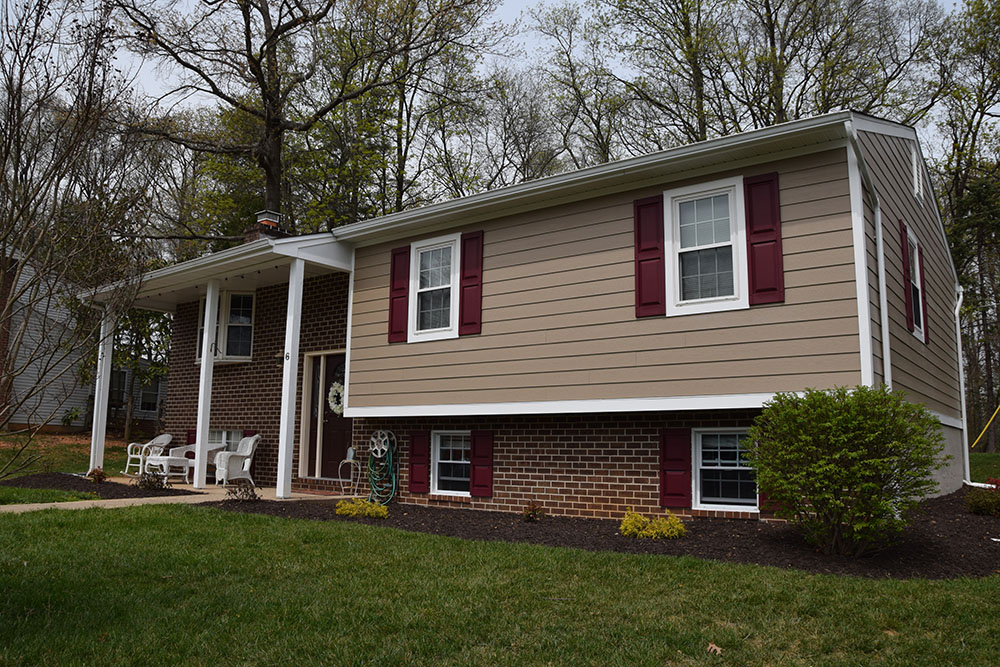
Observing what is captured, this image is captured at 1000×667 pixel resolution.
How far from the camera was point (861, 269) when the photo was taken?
6.98 meters

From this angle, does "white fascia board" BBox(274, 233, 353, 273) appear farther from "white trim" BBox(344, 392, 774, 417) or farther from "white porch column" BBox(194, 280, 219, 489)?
"white porch column" BBox(194, 280, 219, 489)

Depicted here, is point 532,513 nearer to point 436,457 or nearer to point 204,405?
point 436,457

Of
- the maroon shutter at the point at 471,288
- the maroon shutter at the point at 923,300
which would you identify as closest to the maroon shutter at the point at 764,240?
the maroon shutter at the point at 471,288

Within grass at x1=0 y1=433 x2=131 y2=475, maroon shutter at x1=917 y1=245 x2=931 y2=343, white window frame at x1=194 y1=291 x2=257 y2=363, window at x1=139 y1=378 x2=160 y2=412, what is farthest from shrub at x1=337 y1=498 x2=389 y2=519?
window at x1=139 y1=378 x2=160 y2=412

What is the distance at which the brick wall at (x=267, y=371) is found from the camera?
12281mm

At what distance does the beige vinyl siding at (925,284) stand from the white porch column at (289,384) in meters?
7.21

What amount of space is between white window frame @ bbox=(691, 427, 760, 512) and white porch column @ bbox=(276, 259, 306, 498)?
17.3ft

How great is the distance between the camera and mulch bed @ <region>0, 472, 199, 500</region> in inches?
427

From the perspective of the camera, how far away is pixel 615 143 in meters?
24.9

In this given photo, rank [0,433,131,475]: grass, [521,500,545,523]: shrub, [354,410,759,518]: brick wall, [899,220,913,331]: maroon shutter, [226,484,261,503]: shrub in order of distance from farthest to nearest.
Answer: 1. [0,433,131,475]: grass
2. [226,484,261,503]: shrub
3. [899,220,913,331]: maroon shutter
4. [521,500,545,523]: shrub
5. [354,410,759,518]: brick wall

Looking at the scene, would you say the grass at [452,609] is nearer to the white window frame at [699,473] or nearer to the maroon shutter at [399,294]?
the white window frame at [699,473]

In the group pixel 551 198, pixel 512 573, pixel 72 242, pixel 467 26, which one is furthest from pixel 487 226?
pixel 467 26

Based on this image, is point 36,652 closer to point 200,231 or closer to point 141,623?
point 141,623

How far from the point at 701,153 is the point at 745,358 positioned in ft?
6.92
